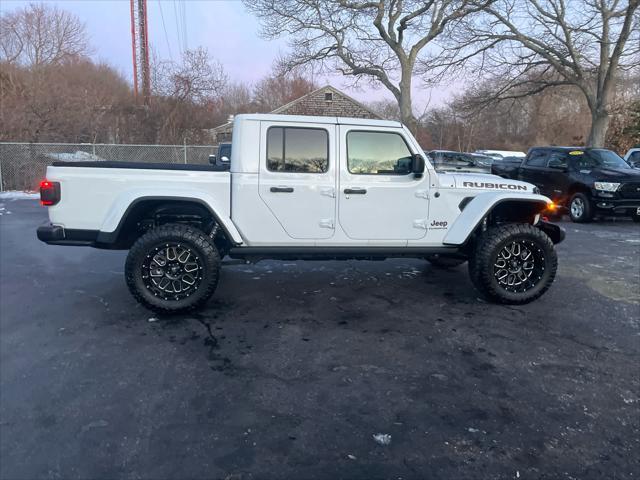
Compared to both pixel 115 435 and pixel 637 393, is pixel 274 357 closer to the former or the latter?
pixel 115 435

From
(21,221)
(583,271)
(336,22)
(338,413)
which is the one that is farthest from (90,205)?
(336,22)

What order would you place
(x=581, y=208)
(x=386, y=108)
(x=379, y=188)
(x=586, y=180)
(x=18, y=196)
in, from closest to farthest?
(x=379, y=188) → (x=586, y=180) → (x=581, y=208) → (x=18, y=196) → (x=386, y=108)

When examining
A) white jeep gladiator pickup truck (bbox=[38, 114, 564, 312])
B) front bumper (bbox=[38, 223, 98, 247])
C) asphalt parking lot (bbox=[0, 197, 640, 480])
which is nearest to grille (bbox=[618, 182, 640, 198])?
asphalt parking lot (bbox=[0, 197, 640, 480])

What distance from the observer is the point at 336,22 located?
26.3 metres

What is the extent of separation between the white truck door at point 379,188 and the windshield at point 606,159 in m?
8.77

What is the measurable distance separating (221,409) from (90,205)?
2.54 metres

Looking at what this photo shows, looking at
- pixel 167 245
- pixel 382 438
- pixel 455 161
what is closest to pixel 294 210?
pixel 167 245

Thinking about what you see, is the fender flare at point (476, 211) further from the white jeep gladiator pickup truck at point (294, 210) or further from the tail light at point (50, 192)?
the tail light at point (50, 192)

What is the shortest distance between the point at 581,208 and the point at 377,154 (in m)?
8.55

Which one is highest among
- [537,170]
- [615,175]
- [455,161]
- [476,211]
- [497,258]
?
[455,161]

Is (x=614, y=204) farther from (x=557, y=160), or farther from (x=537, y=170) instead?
(x=537, y=170)

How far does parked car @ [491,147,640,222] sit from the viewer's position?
34.7 feet

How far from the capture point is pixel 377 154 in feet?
15.9

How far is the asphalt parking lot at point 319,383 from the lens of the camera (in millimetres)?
2418
